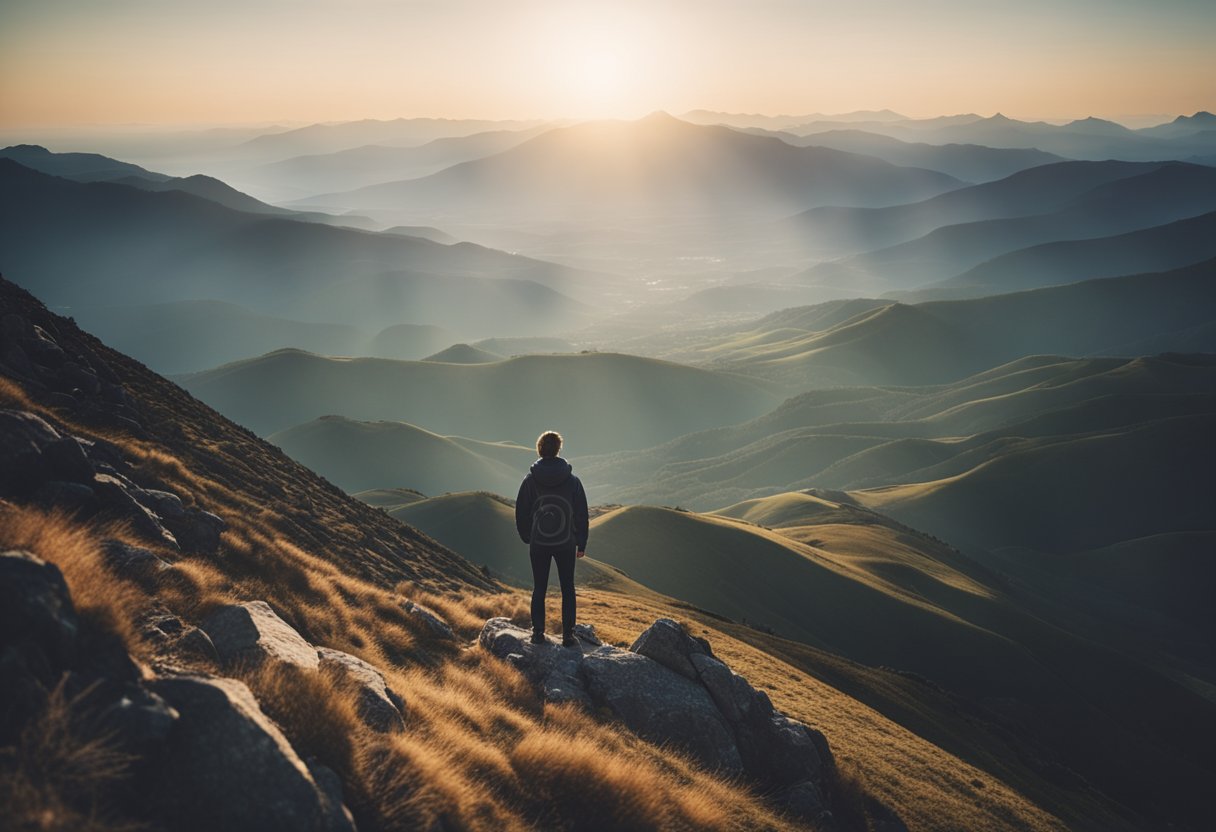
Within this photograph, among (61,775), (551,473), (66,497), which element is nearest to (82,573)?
(61,775)

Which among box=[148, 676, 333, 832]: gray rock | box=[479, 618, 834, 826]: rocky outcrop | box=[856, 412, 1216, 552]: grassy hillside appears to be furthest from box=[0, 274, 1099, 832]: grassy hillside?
box=[856, 412, 1216, 552]: grassy hillside

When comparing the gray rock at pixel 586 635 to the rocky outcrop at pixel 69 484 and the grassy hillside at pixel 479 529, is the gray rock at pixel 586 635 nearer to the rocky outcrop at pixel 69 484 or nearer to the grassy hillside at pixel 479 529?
the rocky outcrop at pixel 69 484

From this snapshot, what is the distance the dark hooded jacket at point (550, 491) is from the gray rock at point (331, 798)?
7910 millimetres

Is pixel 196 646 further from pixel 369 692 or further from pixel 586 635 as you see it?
pixel 586 635

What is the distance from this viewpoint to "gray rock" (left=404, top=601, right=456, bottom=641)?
17.0 meters

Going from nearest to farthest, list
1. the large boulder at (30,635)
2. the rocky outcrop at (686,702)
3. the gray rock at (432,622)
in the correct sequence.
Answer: the large boulder at (30,635) → the rocky outcrop at (686,702) → the gray rock at (432,622)

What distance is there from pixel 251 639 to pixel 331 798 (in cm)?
336

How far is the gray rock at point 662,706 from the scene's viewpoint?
1412 centimetres

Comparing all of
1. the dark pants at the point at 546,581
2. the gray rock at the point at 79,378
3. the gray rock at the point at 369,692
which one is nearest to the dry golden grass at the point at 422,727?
the gray rock at the point at 369,692

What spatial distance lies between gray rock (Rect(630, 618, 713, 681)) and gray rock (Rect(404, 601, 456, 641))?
4573 millimetres

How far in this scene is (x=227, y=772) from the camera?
6422mm

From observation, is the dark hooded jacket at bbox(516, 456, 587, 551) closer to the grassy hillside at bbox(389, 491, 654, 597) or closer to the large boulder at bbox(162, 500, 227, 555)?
the large boulder at bbox(162, 500, 227, 555)

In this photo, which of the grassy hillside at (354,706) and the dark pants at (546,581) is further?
the dark pants at (546,581)

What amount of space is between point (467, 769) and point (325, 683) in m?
2.13
